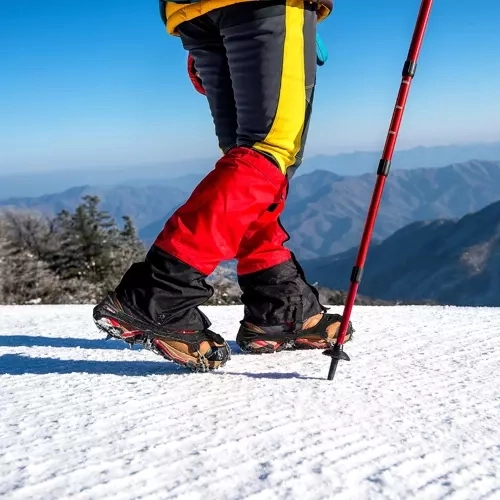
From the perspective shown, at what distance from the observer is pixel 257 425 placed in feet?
4.90

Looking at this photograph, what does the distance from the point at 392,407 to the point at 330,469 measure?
0.48 m

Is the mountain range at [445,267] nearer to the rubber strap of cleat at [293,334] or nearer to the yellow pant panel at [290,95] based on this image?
the rubber strap of cleat at [293,334]

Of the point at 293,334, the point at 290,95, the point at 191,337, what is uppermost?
the point at 290,95

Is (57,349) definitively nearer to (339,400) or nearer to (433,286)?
(339,400)

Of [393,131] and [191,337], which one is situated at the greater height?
[393,131]

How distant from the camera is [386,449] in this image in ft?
4.36

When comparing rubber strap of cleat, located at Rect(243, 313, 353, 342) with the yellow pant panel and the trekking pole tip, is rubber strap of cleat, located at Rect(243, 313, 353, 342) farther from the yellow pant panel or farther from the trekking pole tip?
the yellow pant panel

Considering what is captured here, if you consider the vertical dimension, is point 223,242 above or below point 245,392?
above

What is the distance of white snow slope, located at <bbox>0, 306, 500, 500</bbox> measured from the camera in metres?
1.16

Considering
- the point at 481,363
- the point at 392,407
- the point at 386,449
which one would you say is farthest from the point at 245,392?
the point at 481,363

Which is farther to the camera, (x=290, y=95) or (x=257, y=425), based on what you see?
(x=290, y=95)

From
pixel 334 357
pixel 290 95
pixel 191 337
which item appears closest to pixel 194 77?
pixel 290 95

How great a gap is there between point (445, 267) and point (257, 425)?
169867 millimetres

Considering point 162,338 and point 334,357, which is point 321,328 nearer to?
point 334,357
